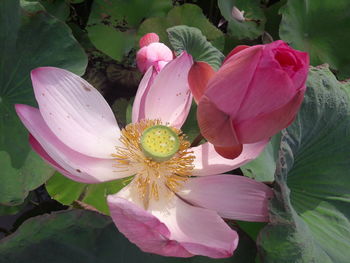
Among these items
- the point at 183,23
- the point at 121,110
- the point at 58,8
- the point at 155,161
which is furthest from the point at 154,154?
the point at 58,8

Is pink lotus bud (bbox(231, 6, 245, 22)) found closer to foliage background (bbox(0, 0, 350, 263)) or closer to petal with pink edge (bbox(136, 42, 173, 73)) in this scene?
foliage background (bbox(0, 0, 350, 263))

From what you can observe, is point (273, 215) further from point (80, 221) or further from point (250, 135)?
point (80, 221)

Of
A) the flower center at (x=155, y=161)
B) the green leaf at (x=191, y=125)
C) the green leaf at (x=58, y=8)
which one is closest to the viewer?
the flower center at (x=155, y=161)

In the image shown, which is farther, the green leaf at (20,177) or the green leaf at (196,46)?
the green leaf at (196,46)

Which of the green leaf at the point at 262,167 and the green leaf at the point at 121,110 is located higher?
the green leaf at the point at 262,167

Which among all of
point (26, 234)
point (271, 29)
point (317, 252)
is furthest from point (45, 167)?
point (271, 29)

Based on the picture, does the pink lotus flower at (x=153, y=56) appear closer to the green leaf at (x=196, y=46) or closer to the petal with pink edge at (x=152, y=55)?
the petal with pink edge at (x=152, y=55)

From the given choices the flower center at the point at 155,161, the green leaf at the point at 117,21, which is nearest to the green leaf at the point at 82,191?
the flower center at the point at 155,161
